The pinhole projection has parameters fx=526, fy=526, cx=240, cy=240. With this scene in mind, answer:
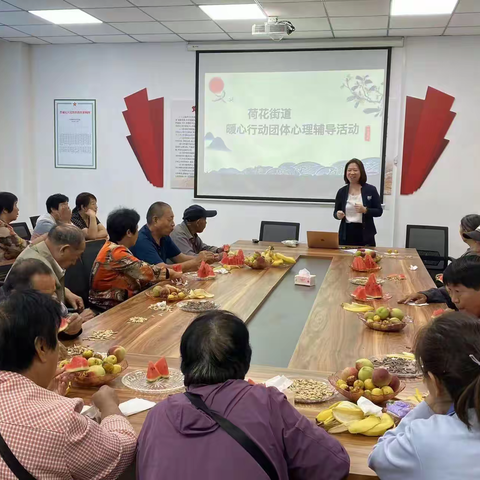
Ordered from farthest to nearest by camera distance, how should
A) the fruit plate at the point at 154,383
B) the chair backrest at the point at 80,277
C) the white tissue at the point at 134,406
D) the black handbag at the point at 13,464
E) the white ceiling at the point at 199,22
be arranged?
the white ceiling at the point at 199,22, the chair backrest at the point at 80,277, the fruit plate at the point at 154,383, the white tissue at the point at 134,406, the black handbag at the point at 13,464

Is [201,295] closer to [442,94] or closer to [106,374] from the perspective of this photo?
[106,374]

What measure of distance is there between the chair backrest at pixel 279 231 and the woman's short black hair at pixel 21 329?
430 cm

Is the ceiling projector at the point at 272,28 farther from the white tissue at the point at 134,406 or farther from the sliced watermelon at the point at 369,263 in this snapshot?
the white tissue at the point at 134,406

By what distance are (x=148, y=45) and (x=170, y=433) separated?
20.0 feet

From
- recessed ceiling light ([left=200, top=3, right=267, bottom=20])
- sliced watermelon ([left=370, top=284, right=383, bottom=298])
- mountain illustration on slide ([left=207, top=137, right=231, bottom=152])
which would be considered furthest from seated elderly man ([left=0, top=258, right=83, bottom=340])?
mountain illustration on slide ([left=207, top=137, right=231, bottom=152])

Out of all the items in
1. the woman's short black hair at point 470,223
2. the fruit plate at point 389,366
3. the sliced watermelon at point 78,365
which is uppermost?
the woman's short black hair at point 470,223

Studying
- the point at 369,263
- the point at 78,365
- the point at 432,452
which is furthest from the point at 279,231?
the point at 432,452

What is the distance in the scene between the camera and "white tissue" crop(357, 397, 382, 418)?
145 centimetres

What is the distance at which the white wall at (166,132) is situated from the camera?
5.83 meters

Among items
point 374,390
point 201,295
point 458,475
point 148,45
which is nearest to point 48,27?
point 148,45

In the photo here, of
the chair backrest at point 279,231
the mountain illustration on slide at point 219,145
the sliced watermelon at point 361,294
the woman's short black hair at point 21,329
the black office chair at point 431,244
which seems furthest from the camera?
the mountain illustration on slide at point 219,145

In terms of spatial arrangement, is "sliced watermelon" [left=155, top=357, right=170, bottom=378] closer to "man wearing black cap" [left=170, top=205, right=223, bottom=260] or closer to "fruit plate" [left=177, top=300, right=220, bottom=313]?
"fruit plate" [left=177, top=300, right=220, bottom=313]

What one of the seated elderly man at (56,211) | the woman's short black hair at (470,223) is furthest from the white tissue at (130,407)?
the seated elderly man at (56,211)

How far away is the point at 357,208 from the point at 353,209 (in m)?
0.16
